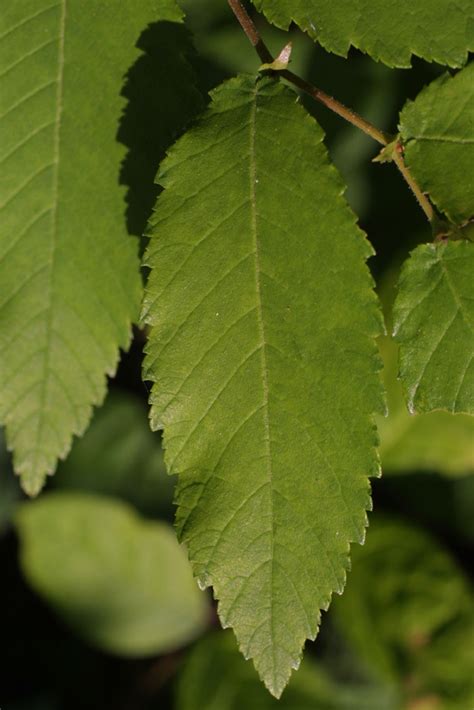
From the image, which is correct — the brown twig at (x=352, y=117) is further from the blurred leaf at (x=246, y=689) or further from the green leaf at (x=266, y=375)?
the blurred leaf at (x=246, y=689)

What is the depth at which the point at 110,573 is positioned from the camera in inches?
119

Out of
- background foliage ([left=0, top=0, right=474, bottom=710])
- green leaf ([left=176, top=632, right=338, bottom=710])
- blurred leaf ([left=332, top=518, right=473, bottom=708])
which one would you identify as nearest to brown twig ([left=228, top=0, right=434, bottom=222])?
background foliage ([left=0, top=0, right=474, bottom=710])

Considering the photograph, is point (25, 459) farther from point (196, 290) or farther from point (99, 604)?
point (99, 604)

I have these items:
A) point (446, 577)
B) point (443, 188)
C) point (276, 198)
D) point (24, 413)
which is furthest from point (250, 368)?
point (446, 577)

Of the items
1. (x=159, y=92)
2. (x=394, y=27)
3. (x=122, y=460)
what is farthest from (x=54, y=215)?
(x=122, y=460)

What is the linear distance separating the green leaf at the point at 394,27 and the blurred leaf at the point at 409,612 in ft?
5.40

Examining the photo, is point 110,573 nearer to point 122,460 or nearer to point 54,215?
point 122,460

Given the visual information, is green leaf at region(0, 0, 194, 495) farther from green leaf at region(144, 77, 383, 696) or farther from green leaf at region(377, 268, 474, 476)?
green leaf at region(377, 268, 474, 476)

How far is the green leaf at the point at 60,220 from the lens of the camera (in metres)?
1.44

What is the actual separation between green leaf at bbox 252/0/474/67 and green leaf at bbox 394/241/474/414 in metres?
0.29

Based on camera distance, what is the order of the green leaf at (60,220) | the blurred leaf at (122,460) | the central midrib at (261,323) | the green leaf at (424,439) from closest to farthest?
the central midrib at (261,323) → the green leaf at (60,220) → the green leaf at (424,439) → the blurred leaf at (122,460)

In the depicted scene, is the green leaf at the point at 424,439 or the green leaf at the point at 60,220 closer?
the green leaf at the point at 60,220

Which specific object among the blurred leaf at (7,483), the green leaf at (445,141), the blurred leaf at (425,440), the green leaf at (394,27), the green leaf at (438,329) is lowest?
the blurred leaf at (425,440)

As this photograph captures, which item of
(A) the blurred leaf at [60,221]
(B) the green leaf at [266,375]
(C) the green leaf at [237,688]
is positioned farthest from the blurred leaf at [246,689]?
(B) the green leaf at [266,375]
